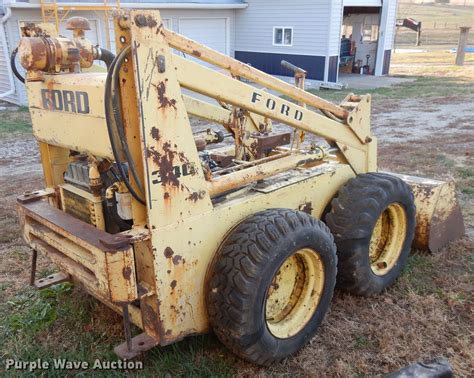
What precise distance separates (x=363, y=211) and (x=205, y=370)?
5.00ft

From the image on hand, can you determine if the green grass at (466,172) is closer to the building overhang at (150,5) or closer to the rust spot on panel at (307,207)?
the rust spot on panel at (307,207)

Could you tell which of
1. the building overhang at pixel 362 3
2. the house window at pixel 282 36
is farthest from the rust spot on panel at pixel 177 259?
the building overhang at pixel 362 3

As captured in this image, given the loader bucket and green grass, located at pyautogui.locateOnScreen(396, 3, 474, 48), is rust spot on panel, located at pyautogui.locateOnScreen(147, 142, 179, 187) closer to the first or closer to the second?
the loader bucket

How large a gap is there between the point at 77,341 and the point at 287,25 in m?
16.1

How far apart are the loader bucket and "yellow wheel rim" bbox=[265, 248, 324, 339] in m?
1.65

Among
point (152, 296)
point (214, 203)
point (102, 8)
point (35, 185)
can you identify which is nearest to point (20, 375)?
point (152, 296)

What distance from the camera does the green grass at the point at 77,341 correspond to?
2912mm

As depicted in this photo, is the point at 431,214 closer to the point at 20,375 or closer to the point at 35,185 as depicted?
the point at 20,375

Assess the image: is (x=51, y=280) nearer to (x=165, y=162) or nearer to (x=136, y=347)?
(x=136, y=347)

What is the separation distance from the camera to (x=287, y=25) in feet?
57.1

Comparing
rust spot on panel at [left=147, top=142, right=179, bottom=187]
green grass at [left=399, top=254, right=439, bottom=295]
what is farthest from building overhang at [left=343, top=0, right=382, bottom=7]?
rust spot on panel at [left=147, top=142, right=179, bottom=187]

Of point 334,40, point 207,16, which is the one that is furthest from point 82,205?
point 207,16

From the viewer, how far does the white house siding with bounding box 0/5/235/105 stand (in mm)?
12885

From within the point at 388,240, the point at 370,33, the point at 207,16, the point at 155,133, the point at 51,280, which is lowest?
the point at 51,280
